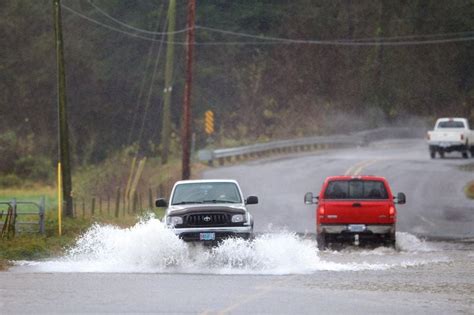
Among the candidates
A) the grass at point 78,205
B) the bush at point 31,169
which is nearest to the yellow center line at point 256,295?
the grass at point 78,205

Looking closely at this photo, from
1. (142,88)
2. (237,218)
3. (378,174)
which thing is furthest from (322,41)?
(237,218)

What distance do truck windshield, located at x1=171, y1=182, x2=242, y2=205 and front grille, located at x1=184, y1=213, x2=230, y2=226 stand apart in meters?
1.28

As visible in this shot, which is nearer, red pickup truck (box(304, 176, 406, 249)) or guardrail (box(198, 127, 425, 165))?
red pickup truck (box(304, 176, 406, 249))

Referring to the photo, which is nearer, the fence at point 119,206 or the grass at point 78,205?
the grass at point 78,205

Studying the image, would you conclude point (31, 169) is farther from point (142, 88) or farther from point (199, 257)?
point (199, 257)

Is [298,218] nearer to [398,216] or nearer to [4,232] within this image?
[398,216]

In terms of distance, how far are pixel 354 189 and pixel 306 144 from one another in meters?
41.1

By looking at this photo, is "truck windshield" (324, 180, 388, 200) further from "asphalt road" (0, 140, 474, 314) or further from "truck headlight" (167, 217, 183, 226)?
"truck headlight" (167, 217, 183, 226)

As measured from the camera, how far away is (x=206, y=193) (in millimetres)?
26688

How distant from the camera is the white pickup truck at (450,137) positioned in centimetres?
6272

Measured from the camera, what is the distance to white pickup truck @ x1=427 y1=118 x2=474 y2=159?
206ft

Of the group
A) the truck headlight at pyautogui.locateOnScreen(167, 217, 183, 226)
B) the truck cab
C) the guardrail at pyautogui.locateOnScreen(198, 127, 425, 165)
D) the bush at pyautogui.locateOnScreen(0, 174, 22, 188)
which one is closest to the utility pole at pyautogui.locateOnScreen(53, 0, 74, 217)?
the truck cab

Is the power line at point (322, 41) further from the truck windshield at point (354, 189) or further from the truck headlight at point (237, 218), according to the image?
the truck headlight at point (237, 218)

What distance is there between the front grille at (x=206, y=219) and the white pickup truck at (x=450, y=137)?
3909cm
